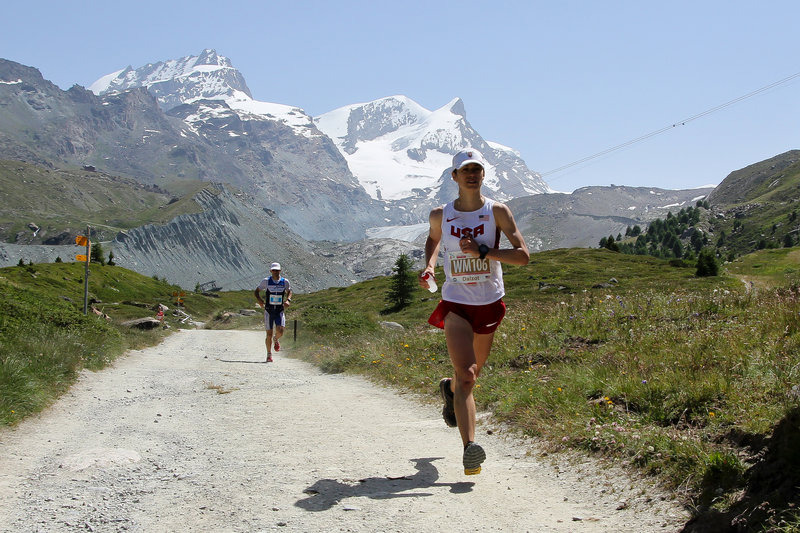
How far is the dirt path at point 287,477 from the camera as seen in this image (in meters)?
4.15

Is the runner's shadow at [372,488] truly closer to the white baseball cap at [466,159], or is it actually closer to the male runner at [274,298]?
the white baseball cap at [466,159]

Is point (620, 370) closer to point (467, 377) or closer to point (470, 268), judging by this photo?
point (467, 377)

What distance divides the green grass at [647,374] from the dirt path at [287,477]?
39 cm

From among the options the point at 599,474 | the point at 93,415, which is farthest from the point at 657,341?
the point at 93,415

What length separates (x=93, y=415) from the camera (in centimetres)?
806

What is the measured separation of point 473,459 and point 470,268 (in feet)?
5.23

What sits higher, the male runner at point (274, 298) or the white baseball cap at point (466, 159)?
the white baseball cap at point (466, 159)

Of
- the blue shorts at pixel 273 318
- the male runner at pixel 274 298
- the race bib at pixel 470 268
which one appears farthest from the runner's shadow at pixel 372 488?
the blue shorts at pixel 273 318

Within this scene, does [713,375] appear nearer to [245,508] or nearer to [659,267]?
[245,508]

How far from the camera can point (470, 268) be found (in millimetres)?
5586

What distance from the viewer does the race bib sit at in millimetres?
5570

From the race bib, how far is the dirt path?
1.64 meters

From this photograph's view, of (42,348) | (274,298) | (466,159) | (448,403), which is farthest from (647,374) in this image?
(274,298)

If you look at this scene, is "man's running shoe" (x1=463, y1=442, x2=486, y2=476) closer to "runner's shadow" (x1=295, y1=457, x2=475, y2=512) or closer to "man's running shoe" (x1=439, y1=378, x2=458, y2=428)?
"runner's shadow" (x1=295, y1=457, x2=475, y2=512)
